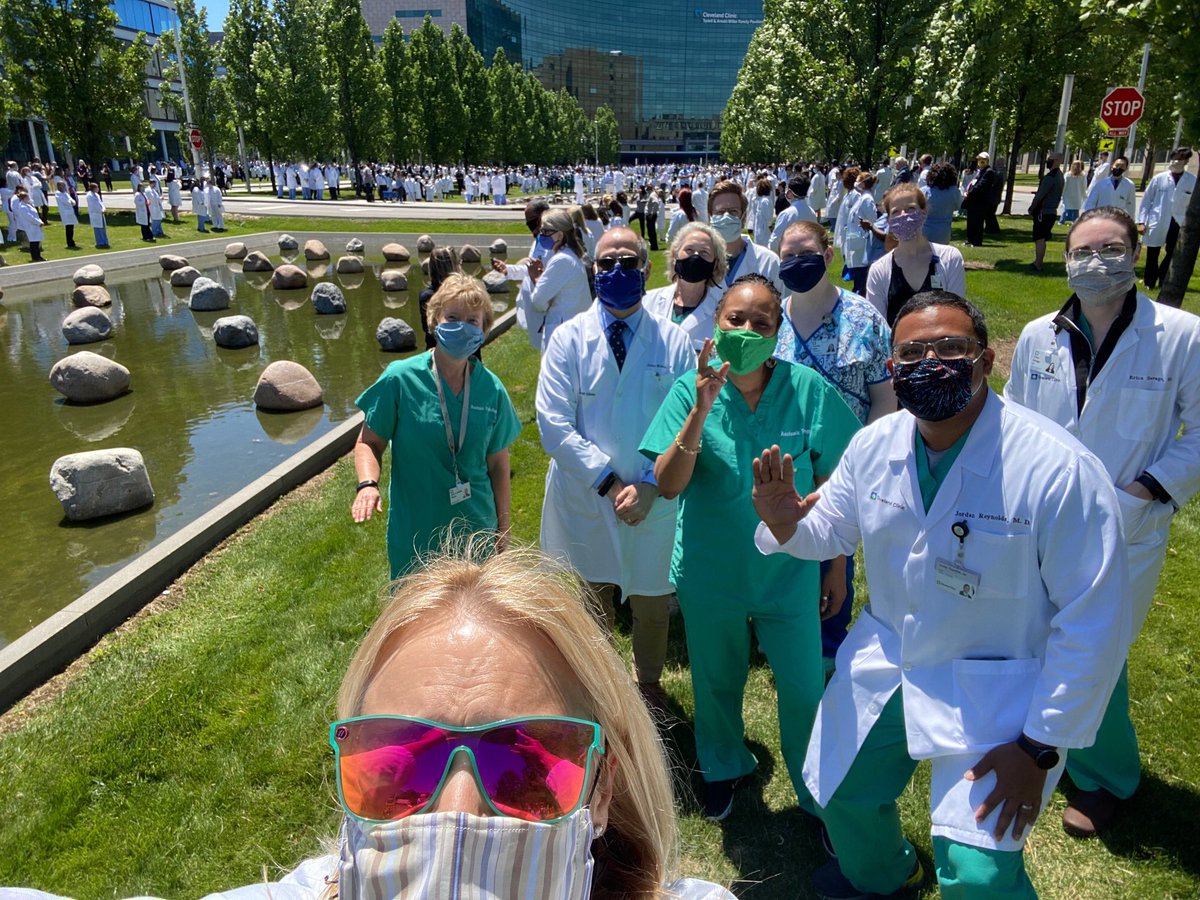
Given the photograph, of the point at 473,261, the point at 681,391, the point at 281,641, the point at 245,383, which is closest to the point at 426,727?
the point at 681,391

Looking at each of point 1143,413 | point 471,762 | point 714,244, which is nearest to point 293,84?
point 714,244

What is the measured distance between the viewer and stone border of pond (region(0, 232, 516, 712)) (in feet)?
15.4

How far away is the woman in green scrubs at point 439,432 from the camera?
13.4 feet

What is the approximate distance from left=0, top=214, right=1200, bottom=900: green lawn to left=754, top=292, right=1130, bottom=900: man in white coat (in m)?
0.75

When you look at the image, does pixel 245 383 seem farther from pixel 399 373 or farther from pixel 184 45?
pixel 184 45

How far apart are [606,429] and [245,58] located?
56449 mm

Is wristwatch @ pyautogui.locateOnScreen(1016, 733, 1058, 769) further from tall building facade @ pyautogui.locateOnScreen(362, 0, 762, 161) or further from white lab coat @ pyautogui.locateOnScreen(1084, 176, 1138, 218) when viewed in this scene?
tall building facade @ pyautogui.locateOnScreen(362, 0, 762, 161)

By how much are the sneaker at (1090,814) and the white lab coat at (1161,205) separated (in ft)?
43.4

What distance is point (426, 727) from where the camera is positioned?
1321 millimetres

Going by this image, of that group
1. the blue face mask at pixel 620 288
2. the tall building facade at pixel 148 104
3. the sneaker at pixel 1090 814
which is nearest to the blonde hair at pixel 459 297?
the blue face mask at pixel 620 288

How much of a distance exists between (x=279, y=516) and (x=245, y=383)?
557cm

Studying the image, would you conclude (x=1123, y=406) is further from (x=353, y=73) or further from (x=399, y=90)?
(x=399, y=90)

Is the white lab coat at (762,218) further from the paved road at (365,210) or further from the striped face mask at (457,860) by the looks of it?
the striped face mask at (457,860)

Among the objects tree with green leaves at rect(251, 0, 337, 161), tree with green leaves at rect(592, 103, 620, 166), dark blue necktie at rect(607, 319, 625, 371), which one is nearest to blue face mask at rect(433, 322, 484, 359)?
dark blue necktie at rect(607, 319, 625, 371)
